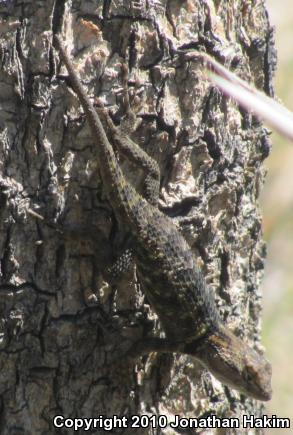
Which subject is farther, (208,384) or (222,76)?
(208,384)

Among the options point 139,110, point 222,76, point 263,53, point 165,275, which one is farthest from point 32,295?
point 263,53

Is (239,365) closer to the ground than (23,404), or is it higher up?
higher up

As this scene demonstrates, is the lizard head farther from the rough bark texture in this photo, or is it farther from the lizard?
the rough bark texture

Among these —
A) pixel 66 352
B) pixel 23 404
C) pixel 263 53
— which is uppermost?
pixel 263 53

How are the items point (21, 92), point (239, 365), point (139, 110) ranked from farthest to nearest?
point (239, 365) → point (139, 110) → point (21, 92)

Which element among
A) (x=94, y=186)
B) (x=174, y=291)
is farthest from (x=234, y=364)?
(x=94, y=186)

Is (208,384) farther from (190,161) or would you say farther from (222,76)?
(222,76)

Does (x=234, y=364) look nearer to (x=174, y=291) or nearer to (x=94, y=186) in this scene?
(x=174, y=291)
